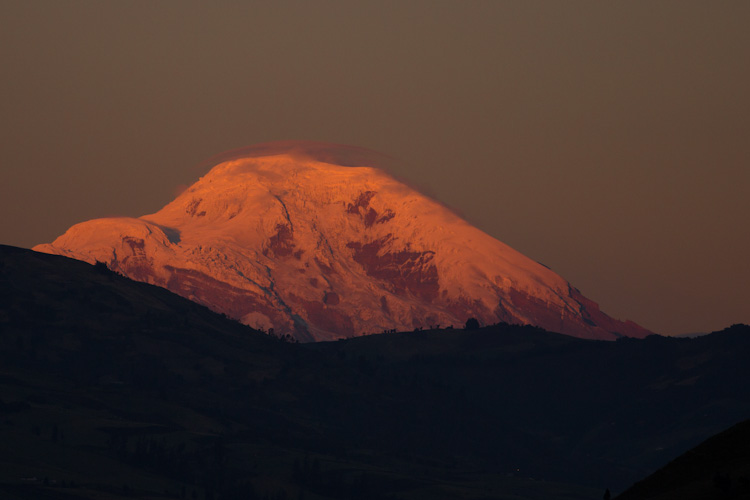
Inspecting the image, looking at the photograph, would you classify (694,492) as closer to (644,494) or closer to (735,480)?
(735,480)

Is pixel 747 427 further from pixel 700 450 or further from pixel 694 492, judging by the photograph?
pixel 694 492

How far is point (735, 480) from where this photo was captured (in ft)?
340

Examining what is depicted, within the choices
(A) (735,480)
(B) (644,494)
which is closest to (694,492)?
(A) (735,480)

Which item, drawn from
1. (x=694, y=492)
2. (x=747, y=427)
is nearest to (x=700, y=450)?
(x=747, y=427)

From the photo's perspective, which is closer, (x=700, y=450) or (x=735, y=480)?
(x=735, y=480)

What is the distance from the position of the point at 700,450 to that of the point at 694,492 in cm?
1263

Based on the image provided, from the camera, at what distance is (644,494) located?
115 m

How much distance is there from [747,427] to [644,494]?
11.8 m

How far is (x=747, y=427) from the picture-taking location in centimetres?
11881

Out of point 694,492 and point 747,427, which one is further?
point 747,427

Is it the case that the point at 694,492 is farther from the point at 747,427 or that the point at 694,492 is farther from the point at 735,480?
the point at 747,427

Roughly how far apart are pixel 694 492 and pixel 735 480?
3.51 meters

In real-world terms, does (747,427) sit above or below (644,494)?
above

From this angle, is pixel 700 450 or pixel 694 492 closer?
pixel 694 492
